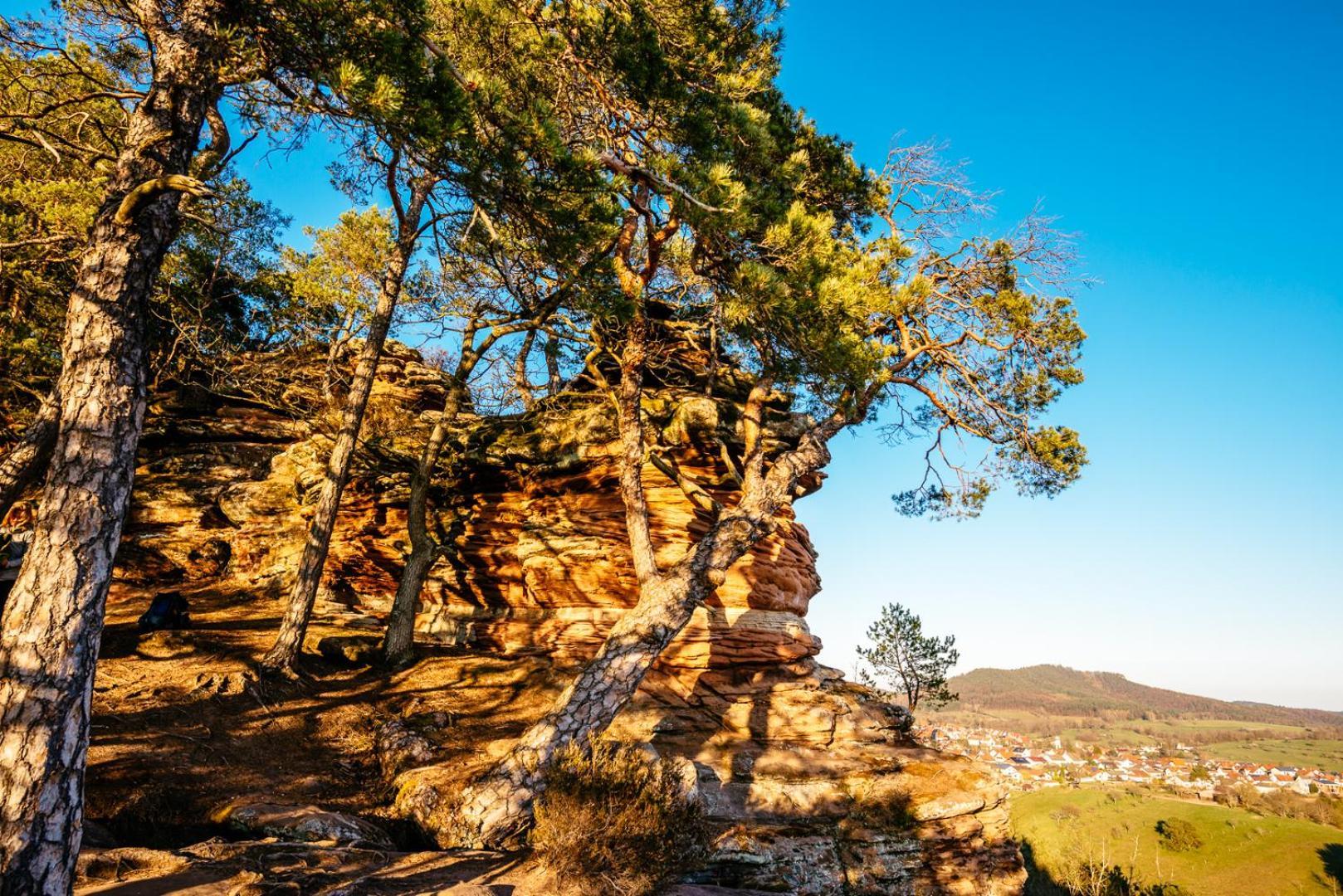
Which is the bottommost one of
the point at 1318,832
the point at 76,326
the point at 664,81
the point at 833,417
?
the point at 1318,832

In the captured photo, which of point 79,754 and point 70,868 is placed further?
point 79,754

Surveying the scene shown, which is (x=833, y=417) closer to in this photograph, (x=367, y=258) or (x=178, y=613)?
(x=367, y=258)

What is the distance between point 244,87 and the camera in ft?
23.9

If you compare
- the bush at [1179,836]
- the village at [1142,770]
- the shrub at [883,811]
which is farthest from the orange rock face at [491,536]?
the village at [1142,770]

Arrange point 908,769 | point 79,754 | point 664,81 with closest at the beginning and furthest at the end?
point 79,754 → point 664,81 → point 908,769

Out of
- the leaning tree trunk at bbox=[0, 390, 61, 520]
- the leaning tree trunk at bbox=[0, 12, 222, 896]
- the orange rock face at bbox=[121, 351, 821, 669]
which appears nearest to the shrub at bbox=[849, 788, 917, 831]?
the orange rock face at bbox=[121, 351, 821, 669]

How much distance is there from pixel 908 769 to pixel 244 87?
573 inches

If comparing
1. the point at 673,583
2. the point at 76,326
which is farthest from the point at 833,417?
the point at 76,326

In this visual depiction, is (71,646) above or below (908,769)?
above

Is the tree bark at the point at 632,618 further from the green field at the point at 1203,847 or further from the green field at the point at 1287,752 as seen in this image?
the green field at the point at 1287,752

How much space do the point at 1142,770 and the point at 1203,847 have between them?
55278 millimetres

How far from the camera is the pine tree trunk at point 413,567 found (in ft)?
42.1

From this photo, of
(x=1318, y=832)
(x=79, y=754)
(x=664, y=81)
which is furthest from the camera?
(x=1318, y=832)

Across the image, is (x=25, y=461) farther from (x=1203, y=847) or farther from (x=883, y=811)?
(x=1203, y=847)
